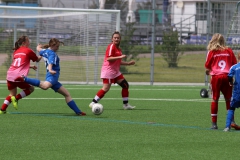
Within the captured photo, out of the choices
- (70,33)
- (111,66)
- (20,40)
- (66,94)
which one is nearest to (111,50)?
(111,66)

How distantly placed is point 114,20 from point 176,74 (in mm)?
A: 4318

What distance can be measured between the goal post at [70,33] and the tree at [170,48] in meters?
3.03

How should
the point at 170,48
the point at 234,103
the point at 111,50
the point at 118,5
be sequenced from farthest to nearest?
the point at 118,5, the point at 170,48, the point at 111,50, the point at 234,103

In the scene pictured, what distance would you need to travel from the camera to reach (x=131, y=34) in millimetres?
27047

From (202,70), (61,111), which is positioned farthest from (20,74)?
(202,70)

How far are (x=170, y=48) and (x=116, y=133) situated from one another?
653 inches

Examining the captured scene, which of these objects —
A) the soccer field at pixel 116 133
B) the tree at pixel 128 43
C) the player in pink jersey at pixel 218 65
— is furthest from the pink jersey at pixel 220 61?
the tree at pixel 128 43

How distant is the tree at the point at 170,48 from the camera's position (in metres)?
27.2

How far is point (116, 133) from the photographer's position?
435 inches

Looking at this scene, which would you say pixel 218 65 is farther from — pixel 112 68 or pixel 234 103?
pixel 112 68

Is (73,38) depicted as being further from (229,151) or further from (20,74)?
(229,151)

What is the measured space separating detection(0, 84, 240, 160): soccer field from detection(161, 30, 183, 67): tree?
9.70 meters

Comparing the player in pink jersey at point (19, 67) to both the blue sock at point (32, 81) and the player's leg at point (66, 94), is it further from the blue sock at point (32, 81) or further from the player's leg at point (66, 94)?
the player's leg at point (66, 94)

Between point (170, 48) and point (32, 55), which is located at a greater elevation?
point (32, 55)
